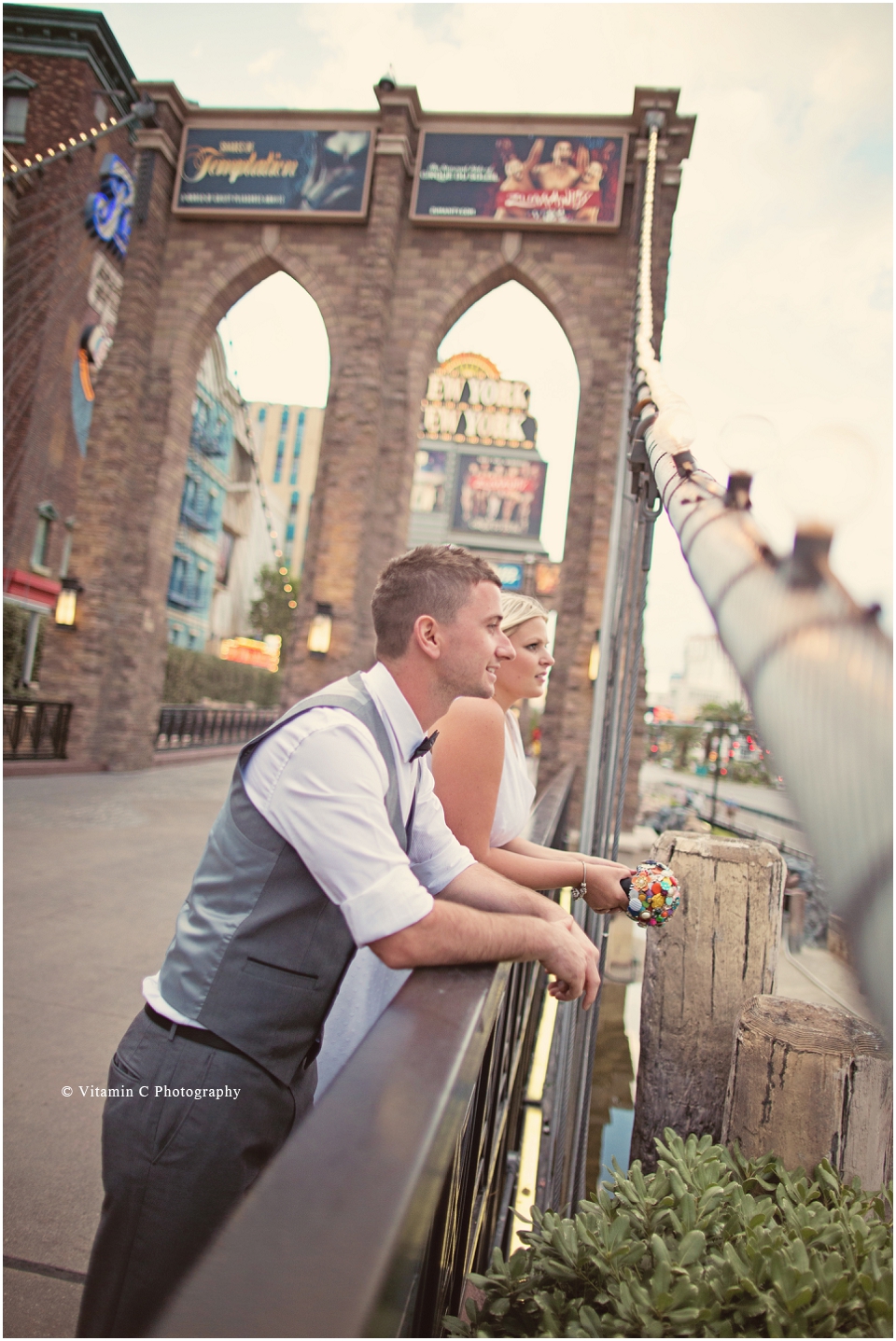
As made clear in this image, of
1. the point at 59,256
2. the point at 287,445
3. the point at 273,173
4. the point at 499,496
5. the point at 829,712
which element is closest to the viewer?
the point at 829,712

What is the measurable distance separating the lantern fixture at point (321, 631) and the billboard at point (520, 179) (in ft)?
21.8

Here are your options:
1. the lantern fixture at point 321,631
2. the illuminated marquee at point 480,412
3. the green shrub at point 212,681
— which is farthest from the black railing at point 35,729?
the illuminated marquee at point 480,412

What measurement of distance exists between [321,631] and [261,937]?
35.3 ft

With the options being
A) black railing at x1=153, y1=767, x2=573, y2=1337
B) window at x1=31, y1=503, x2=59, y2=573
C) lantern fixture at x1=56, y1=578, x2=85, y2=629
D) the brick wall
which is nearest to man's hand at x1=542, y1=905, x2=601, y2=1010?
black railing at x1=153, y1=767, x2=573, y2=1337

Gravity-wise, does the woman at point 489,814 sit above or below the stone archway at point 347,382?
below

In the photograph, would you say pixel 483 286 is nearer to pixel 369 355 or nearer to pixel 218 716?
pixel 369 355

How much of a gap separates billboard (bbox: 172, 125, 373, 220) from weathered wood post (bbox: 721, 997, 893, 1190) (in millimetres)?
13990

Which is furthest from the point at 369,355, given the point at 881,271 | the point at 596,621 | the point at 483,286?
the point at 881,271

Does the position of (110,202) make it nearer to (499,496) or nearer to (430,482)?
(499,496)

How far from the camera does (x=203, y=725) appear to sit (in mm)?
18797

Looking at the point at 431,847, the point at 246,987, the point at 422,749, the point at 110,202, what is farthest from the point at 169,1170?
the point at 110,202

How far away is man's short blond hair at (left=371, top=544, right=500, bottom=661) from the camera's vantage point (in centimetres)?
157

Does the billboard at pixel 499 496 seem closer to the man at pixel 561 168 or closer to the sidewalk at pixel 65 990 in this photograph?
the man at pixel 561 168

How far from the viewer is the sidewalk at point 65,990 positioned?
2113 millimetres
